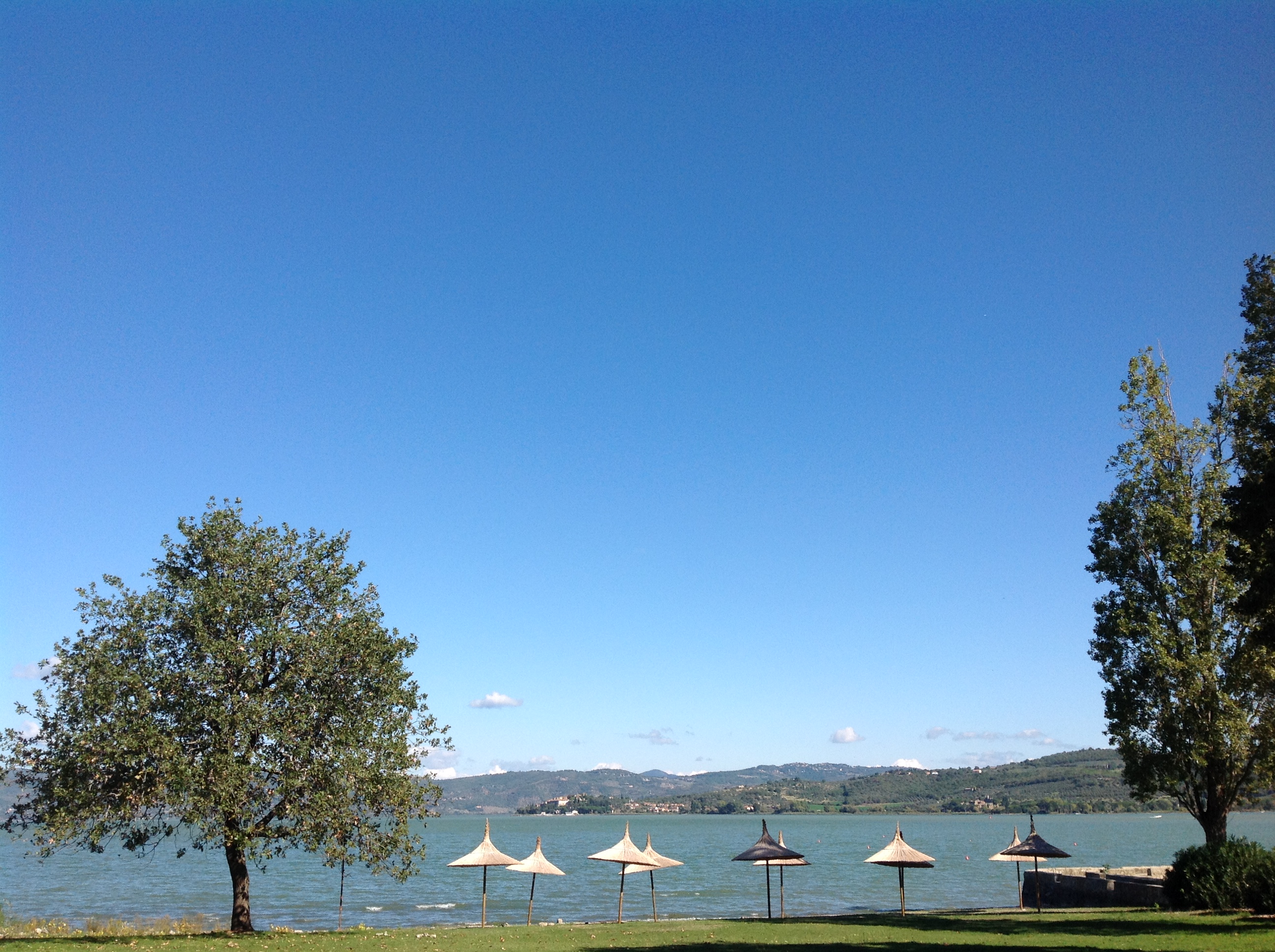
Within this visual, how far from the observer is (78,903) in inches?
2211

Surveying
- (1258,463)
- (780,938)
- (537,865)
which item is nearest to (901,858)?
(780,938)

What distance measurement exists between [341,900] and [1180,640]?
103 feet

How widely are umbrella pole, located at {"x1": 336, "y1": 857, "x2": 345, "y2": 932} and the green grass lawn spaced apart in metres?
1.82

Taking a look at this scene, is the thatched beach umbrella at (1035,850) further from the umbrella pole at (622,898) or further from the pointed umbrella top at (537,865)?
the pointed umbrella top at (537,865)

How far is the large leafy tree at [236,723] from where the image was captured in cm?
2283

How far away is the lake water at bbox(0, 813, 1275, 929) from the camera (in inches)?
A: 1964

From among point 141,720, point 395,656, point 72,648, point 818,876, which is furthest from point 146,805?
point 818,876

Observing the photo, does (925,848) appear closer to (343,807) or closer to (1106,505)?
(1106,505)

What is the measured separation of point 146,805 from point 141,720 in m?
2.18

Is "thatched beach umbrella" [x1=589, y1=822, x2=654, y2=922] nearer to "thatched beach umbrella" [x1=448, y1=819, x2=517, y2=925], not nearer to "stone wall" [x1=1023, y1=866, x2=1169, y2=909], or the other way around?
"thatched beach umbrella" [x1=448, y1=819, x2=517, y2=925]

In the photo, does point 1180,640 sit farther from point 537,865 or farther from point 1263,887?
point 537,865

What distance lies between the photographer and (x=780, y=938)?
24.7 meters

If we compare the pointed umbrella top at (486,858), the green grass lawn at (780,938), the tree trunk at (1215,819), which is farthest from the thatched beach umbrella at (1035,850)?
the pointed umbrella top at (486,858)

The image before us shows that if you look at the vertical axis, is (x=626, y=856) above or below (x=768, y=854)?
below
